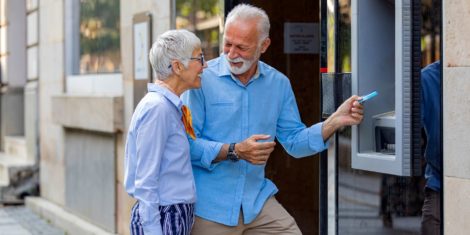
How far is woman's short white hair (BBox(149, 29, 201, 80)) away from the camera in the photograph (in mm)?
4184

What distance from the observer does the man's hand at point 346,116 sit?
438cm

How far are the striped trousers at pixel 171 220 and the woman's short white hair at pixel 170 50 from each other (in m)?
0.56

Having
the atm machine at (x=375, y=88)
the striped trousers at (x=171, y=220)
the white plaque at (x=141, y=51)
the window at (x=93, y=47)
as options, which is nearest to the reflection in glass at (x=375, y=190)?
the atm machine at (x=375, y=88)

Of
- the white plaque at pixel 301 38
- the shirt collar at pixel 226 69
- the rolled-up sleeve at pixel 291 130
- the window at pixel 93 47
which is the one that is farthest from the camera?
the window at pixel 93 47

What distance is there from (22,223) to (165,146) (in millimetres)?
7044

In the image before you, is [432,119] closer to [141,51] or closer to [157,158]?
[157,158]

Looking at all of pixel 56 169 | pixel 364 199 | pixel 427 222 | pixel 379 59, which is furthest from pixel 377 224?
pixel 56 169

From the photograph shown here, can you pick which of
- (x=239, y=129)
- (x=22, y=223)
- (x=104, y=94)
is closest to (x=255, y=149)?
(x=239, y=129)

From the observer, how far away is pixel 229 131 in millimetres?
4473

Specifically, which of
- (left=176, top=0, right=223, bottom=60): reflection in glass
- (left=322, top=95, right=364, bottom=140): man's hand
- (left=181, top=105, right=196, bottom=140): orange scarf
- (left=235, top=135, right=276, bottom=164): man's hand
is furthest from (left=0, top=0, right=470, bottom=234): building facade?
(left=181, top=105, right=196, bottom=140): orange scarf

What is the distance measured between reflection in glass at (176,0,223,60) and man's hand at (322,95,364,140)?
242 centimetres

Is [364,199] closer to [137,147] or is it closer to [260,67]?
[260,67]

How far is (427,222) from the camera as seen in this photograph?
4.38 meters

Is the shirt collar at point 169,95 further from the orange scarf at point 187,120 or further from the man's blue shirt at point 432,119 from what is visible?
the man's blue shirt at point 432,119
